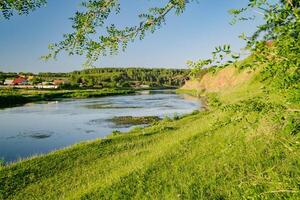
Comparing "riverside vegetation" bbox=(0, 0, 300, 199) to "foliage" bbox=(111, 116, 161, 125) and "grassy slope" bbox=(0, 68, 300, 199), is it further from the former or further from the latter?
"foliage" bbox=(111, 116, 161, 125)

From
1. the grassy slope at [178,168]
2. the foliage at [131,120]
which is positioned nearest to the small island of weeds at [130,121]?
the foliage at [131,120]

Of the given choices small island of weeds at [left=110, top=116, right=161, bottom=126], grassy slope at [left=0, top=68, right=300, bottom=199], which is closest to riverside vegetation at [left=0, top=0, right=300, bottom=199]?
grassy slope at [left=0, top=68, right=300, bottom=199]

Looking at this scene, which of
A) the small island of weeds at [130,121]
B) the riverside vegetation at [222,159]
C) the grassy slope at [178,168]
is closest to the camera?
the riverside vegetation at [222,159]

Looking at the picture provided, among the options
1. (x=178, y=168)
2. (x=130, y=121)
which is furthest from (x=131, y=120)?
(x=178, y=168)

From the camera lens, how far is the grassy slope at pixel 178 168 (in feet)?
28.0

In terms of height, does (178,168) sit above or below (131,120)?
above

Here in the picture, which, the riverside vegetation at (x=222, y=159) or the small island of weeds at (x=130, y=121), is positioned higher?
the riverside vegetation at (x=222, y=159)

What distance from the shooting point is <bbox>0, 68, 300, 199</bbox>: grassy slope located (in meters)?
8.52

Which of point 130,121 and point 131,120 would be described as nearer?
point 130,121

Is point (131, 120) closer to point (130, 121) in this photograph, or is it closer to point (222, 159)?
point (130, 121)

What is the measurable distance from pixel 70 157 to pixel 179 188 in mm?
9493

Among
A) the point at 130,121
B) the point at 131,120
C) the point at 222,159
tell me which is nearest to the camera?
the point at 222,159

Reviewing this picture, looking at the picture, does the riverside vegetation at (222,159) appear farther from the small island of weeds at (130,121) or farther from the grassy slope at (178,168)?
the small island of weeds at (130,121)

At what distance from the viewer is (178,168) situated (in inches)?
500
